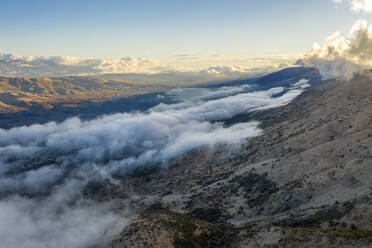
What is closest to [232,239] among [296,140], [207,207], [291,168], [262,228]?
[262,228]

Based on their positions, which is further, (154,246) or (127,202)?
(127,202)

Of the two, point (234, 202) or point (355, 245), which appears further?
point (234, 202)

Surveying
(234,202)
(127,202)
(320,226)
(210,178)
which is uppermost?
(320,226)

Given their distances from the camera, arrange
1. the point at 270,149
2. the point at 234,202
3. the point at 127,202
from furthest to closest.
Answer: the point at 127,202 → the point at 270,149 → the point at 234,202

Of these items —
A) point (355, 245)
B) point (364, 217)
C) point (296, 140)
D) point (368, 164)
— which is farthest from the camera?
point (296, 140)

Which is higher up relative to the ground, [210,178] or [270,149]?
[270,149]

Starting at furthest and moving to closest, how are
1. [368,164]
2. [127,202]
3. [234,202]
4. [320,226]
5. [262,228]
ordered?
[127,202] < [234,202] < [368,164] < [262,228] < [320,226]

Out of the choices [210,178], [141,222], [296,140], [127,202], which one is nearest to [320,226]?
[141,222]

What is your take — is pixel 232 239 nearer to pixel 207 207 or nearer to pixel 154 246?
pixel 154 246

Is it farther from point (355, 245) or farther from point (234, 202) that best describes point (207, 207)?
point (355, 245)
